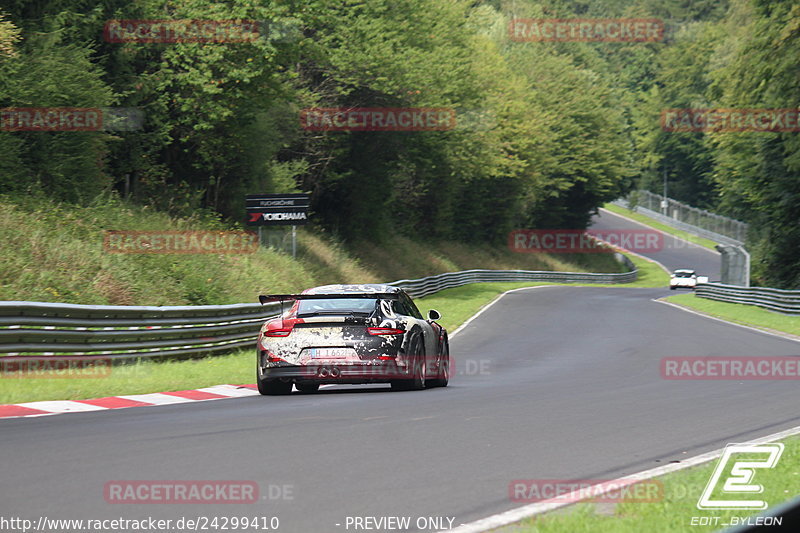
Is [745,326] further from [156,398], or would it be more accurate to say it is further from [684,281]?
[684,281]

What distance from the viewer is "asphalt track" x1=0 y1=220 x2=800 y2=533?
6.36 m

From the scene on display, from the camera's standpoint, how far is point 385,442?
883 centimetres

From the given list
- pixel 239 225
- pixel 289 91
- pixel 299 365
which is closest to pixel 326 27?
pixel 289 91

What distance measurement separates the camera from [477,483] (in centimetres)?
711
